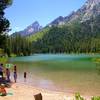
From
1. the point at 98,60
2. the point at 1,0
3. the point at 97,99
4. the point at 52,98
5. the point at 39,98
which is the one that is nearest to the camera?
the point at 97,99

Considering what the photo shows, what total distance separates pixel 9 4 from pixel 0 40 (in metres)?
4.64

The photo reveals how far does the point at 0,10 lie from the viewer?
115 feet

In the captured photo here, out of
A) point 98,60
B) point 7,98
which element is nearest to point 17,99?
point 7,98

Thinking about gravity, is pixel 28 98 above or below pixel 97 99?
below

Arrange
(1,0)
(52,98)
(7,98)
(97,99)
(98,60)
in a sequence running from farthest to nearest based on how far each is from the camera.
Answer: (1,0)
(52,98)
(7,98)
(98,60)
(97,99)

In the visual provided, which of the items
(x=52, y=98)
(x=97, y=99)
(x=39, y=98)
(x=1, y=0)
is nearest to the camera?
(x=97, y=99)

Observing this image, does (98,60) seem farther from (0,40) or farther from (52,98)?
(0,40)

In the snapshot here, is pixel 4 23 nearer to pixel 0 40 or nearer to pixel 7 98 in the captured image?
pixel 0 40

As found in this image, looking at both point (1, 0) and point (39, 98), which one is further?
point (1, 0)

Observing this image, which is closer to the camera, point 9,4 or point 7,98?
point 7,98

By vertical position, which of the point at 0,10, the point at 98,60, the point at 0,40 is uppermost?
the point at 0,10

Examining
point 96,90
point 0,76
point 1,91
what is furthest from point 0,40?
point 96,90

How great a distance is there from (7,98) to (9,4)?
14.7m

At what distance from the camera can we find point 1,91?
25375 mm
